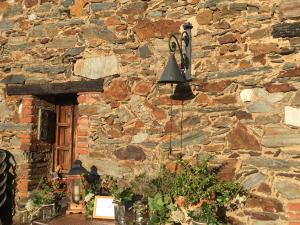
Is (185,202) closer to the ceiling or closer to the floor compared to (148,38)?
closer to the floor

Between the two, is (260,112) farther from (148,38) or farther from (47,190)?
(47,190)

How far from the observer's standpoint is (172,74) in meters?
4.00

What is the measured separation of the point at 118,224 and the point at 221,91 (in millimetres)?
1678

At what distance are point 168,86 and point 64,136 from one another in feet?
5.82

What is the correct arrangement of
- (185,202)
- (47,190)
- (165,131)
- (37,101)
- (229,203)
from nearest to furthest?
(185,202) < (229,203) < (165,131) < (47,190) < (37,101)

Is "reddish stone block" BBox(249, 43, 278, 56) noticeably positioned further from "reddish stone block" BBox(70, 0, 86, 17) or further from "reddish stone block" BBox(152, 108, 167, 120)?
"reddish stone block" BBox(70, 0, 86, 17)

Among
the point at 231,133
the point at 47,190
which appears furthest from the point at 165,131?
the point at 47,190

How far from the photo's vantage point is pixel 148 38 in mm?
4539

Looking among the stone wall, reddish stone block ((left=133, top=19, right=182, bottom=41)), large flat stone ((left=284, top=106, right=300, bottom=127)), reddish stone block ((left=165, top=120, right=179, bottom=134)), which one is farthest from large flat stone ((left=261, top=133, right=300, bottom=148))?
reddish stone block ((left=133, top=19, right=182, bottom=41))

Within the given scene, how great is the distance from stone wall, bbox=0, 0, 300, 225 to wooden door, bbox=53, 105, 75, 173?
410 mm

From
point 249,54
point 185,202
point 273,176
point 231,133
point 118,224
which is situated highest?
point 249,54

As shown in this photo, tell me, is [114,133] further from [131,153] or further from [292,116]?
[292,116]

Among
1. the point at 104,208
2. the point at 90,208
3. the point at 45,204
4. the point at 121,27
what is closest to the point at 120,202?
the point at 104,208

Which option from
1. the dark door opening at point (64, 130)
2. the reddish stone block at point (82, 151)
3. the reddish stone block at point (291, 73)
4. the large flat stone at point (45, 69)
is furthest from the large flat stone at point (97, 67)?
the reddish stone block at point (291, 73)
